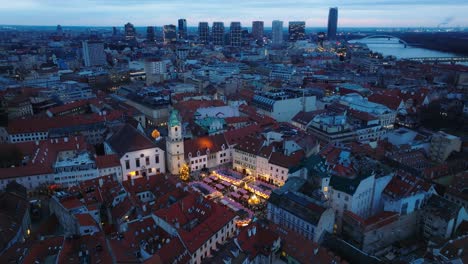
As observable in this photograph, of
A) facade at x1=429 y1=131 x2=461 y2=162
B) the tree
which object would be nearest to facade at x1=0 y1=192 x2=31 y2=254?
the tree

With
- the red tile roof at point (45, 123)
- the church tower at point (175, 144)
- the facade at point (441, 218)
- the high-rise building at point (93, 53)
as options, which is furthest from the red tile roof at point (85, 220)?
the high-rise building at point (93, 53)

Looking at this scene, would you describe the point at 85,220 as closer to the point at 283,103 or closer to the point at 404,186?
the point at 404,186

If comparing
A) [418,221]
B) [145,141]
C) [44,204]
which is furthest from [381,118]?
[44,204]

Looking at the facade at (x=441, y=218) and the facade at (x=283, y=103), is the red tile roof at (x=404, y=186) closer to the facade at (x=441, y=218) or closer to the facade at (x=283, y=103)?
the facade at (x=441, y=218)

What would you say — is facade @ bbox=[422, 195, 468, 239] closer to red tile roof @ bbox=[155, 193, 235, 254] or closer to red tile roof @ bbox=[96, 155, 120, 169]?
red tile roof @ bbox=[155, 193, 235, 254]

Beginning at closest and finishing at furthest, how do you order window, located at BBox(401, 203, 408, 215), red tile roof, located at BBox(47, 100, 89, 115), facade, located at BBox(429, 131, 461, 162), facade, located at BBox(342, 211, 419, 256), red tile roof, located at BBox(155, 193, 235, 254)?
red tile roof, located at BBox(155, 193, 235, 254)
facade, located at BBox(342, 211, 419, 256)
window, located at BBox(401, 203, 408, 215)
facade, located at BBox(429, 131, 461, 162)
red tile roof, located at BBox(47, 100, 89, 115)

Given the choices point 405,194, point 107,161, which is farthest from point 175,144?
point 405,194
